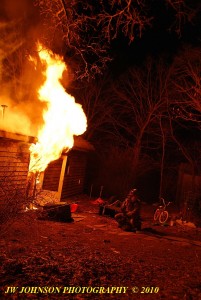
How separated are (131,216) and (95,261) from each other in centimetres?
496

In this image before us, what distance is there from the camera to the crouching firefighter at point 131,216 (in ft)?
40.1

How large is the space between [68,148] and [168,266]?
8.18 meters

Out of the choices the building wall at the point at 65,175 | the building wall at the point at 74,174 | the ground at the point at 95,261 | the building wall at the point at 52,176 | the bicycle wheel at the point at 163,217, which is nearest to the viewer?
the ground at the point at 95,261

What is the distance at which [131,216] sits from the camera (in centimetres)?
1225

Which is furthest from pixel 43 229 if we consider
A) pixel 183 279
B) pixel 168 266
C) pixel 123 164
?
pixel 123 164

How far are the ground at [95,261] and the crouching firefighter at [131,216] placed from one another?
1.12 feet

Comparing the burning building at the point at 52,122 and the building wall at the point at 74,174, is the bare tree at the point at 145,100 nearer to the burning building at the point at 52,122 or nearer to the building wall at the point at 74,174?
the building wall at the point at 74,174

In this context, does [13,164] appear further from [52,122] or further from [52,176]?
[52,176]

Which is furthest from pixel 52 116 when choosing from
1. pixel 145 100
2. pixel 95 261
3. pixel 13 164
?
pixel 145 100

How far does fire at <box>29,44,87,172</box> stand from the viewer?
12820mm

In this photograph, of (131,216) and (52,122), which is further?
(52,122)

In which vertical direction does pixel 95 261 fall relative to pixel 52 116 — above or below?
below

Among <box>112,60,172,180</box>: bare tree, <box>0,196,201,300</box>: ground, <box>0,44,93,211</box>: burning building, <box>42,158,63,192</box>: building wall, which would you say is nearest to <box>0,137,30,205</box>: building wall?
<box>0,44,93,211</box>: burning building

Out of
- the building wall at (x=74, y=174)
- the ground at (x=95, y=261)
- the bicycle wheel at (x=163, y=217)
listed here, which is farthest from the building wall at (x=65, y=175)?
the bicycle wheel at (x=163, y=217)
